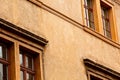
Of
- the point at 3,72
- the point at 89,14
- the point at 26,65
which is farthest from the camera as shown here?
the point at 89,14

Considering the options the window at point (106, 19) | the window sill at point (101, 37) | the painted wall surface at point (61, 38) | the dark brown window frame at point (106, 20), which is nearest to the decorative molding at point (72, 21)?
the window sill at point (101, 37)

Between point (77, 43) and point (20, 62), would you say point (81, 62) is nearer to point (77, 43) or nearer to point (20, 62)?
point (77, 43)

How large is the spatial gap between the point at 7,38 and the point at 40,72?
58.0 inches

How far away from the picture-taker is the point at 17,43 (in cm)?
1435

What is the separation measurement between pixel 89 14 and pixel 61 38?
2893 mm

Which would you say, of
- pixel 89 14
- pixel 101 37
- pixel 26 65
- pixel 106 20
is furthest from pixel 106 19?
pixel 26 65

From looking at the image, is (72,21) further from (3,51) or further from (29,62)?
(3,51)

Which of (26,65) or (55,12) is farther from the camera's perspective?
(55,12)

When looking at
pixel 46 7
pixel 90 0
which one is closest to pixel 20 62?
pixel 46 7

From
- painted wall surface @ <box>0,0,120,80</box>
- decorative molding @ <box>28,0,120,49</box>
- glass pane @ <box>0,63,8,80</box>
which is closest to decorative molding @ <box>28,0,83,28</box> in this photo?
decorative molding @ <box>28,0,120,49</box>

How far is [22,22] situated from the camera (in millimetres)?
14867

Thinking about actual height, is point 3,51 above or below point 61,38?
below

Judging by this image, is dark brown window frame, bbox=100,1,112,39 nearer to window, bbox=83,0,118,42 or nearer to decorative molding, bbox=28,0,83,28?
window, bbox=83,0,118,42

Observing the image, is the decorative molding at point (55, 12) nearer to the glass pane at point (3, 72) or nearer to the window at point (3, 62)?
the window at point (3, 62)
